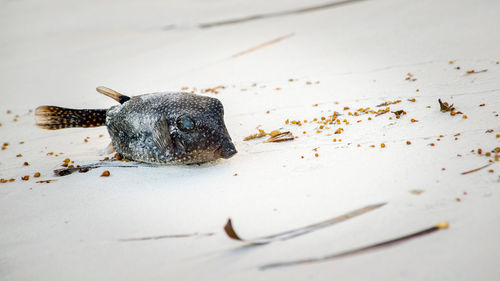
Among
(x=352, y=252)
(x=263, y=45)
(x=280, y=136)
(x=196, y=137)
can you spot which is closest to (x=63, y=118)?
(x=196, y=137)

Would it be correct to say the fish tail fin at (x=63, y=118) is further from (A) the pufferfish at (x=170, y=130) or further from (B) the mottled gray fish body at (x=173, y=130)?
(B) the mottled gray fish body at (x=173, y=130)

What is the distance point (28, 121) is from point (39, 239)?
3126mm

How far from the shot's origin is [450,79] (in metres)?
4.01

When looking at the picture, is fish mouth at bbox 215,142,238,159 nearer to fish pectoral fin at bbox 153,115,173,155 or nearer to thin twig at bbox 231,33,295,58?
fish pectoral fin at bbox 153,115,173,155

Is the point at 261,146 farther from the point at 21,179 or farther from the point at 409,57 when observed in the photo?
the point at 409,57

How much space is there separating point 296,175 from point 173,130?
0.98m

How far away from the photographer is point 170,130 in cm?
288

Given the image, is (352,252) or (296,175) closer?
(352,252)

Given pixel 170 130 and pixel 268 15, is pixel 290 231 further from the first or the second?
pixel 268 15

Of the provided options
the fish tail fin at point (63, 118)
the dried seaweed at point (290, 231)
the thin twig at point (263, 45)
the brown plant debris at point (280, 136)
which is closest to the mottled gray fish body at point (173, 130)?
the fish tail fin at point (63, 118)

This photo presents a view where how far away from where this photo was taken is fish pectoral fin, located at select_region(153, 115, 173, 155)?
285cm

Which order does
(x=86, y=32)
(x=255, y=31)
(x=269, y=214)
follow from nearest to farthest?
(x=269, y=214) < (x=255, y=31) < (x=86, y=32)

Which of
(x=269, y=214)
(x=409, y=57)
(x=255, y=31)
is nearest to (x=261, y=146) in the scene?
(x=269, y=214)

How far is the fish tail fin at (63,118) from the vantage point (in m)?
3.28
